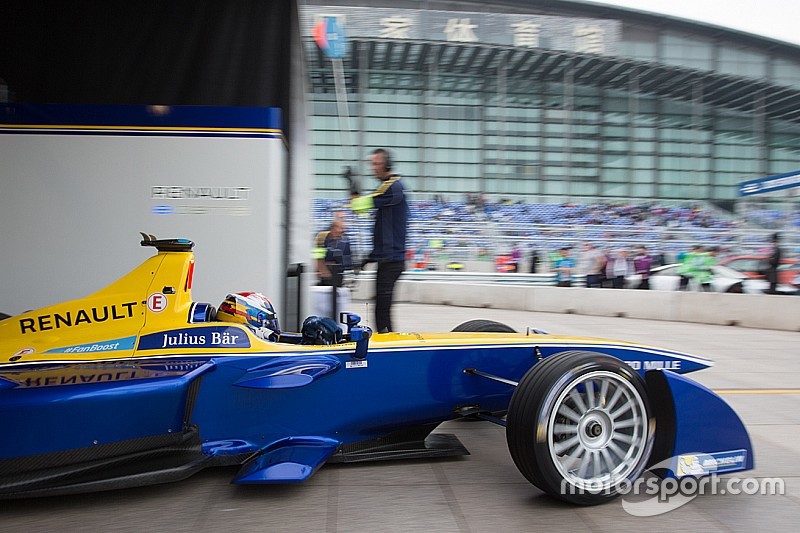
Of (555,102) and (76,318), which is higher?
(555,102)

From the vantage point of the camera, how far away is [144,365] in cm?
314

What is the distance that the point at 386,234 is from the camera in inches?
203

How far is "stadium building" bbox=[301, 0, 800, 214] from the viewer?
3331 cm

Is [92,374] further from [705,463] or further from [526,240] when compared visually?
[526,240]

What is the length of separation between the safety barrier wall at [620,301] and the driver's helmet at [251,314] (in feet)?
33.4

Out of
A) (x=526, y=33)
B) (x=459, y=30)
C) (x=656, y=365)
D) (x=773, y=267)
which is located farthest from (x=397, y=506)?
(x=526, y=33)

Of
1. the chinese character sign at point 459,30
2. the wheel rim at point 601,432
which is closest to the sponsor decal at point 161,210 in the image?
the wheel rim at point 601,432

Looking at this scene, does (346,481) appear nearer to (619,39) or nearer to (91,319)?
Result: (91,319)

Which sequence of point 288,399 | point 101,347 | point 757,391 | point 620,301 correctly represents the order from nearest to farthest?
point 288,399 → point 101,347 → point 757,391 → point 620,301

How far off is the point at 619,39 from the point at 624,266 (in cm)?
2640

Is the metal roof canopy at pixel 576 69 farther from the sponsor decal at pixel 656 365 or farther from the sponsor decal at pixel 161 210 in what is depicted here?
the sponsor decal at pixel 656 365

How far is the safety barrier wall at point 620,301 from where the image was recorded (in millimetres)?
11273

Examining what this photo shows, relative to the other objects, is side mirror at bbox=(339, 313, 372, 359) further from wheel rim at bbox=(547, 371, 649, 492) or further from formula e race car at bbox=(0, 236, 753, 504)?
wheel rim at bbox=(547, 371, 649, 492)

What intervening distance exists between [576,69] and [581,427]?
35789 mm
